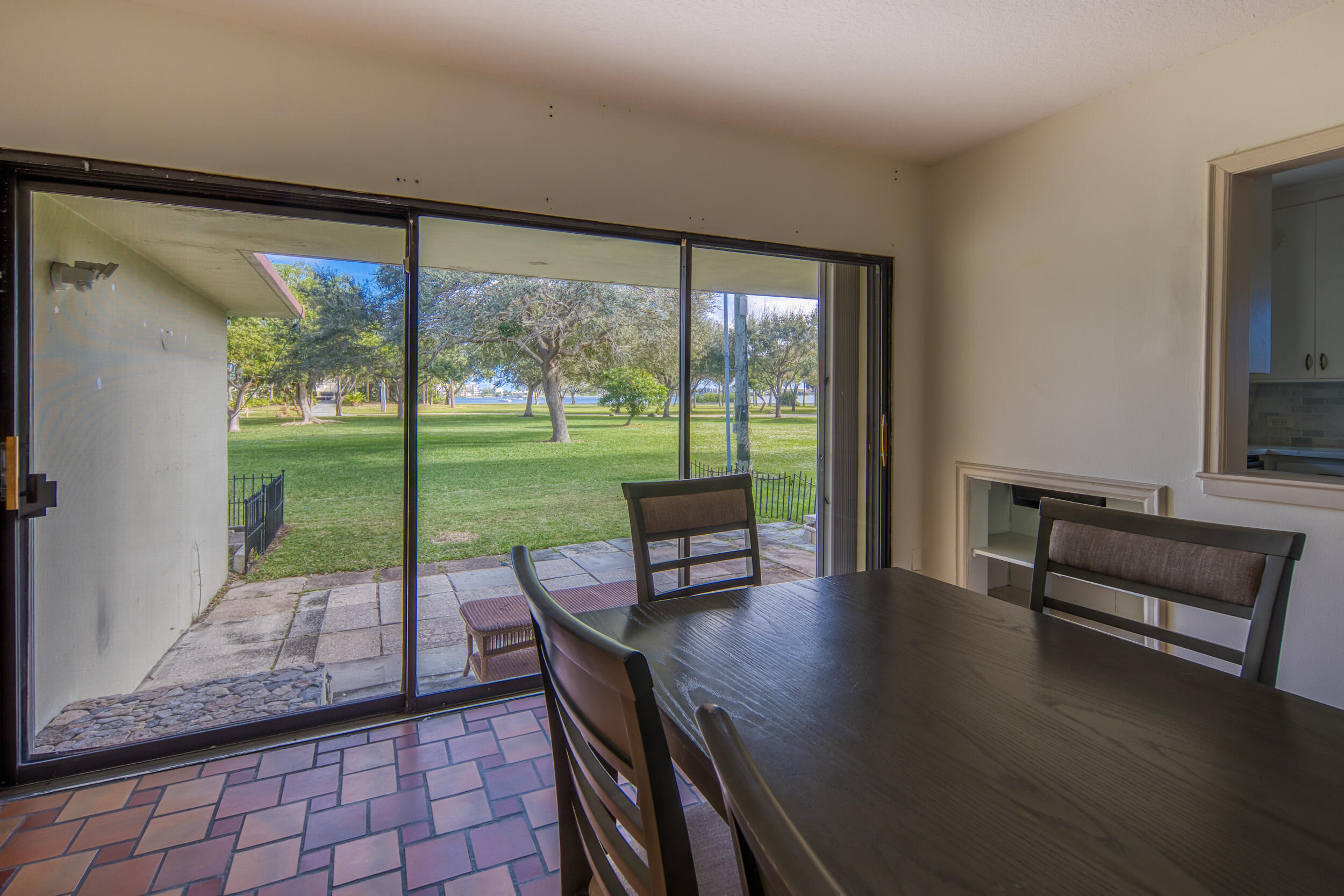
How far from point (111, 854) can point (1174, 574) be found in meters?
2.87

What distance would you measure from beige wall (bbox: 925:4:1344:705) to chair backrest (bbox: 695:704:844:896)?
2.80 meters

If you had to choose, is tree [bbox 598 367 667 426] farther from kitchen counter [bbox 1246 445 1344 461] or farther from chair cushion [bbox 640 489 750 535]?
kitchen counter [bbox 1246 445 1344 461]

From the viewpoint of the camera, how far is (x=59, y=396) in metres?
2.15

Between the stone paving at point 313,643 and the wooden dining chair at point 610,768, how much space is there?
4.66 feet

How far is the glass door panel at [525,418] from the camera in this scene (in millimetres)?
2723

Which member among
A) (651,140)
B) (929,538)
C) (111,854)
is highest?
(651,140)

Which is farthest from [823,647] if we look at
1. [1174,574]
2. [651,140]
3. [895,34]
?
[651,140]

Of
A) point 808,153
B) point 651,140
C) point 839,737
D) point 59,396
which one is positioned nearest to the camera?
point 839,737

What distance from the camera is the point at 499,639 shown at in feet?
9.23

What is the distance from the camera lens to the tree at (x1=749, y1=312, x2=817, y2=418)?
11.4 ft

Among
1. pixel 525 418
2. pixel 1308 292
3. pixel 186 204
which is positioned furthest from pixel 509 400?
pixel 1308 292

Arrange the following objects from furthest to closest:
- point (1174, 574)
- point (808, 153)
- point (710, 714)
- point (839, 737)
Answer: point (808, 153), point (1174, 574), point (839, 737), point (710, 714)

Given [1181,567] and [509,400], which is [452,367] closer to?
[509,400]

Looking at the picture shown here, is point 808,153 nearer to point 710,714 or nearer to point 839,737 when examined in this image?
point 839,737
